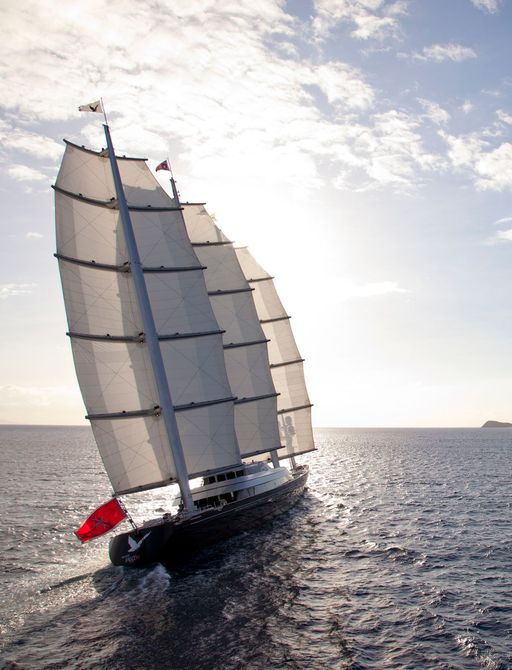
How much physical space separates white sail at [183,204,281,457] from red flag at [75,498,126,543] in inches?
604

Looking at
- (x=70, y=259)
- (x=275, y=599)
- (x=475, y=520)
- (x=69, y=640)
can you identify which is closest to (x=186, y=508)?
(x=275, y=599)

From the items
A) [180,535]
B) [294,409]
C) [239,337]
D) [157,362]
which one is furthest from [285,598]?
[294,409]

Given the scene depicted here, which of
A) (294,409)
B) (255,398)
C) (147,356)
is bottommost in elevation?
(294,409)

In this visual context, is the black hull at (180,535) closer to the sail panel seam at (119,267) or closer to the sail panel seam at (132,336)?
the sail panel seam at (132,336)

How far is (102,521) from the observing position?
26.5m

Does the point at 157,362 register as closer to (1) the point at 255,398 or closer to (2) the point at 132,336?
(2) the point at 132,336

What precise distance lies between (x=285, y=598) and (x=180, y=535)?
329 inches

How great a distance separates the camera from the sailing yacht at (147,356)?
30188 millimetres

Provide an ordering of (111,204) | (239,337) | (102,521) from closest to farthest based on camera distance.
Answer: (102,521) < (111,204) < (239,337)

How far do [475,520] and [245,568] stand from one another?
66.7 feet

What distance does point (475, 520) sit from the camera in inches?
1464

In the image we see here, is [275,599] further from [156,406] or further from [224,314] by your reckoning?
[224,314]

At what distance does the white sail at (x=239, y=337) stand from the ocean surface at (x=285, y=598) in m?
7.41

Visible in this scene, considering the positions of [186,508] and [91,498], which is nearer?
[186,508]
